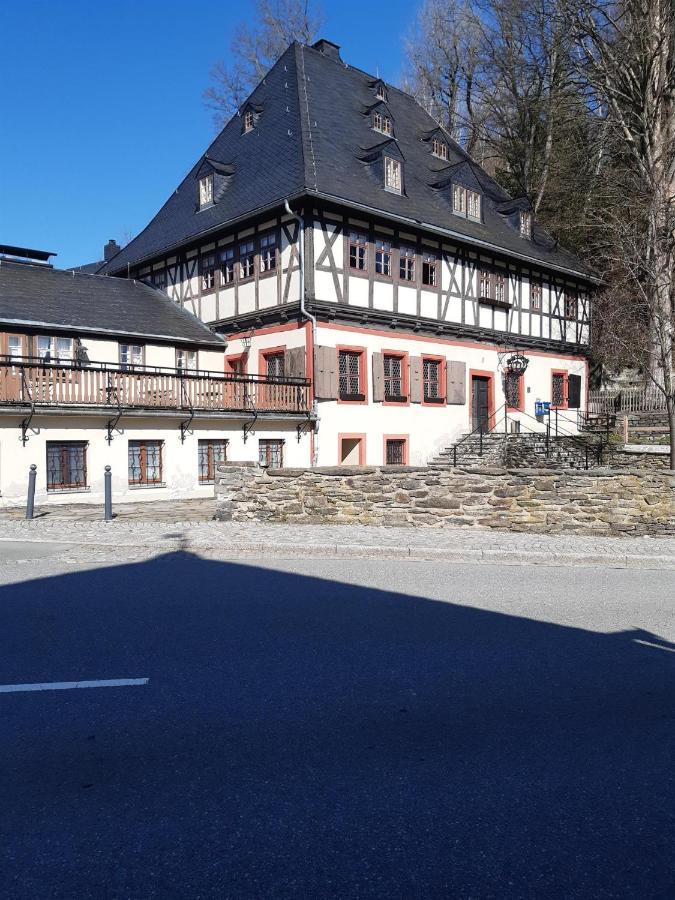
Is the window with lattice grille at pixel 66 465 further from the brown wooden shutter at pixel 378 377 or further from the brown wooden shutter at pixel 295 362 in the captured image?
the brown wooden shutter at pixel 378 377

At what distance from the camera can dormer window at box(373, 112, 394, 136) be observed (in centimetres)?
2616

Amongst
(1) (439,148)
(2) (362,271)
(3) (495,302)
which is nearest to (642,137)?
(3) (495,302)

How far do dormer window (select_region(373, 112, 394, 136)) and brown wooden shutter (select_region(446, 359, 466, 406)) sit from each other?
9746 mm

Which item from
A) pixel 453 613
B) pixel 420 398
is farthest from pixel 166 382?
pixel 453 613

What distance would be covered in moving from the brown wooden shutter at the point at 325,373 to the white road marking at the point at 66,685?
52.6 ft

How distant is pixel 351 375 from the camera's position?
21.6 meters

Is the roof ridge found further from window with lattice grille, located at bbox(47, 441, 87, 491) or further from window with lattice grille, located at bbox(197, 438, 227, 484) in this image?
window with lattice grille, located at bbox(47, 441, 87, 491)

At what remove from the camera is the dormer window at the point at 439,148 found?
2881 cm

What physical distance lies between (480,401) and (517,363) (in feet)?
6.61

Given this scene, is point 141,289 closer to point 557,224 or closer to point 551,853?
point 557,224

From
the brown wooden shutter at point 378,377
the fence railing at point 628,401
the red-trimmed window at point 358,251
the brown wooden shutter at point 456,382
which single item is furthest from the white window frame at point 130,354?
the fence railing at point 628,401

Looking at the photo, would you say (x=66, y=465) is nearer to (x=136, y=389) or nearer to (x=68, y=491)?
(x=68, y=491)

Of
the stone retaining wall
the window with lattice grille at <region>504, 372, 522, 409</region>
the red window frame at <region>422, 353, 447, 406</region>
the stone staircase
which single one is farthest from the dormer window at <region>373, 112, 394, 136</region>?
the stone retaining wall

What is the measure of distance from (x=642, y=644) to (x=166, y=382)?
1531cm
